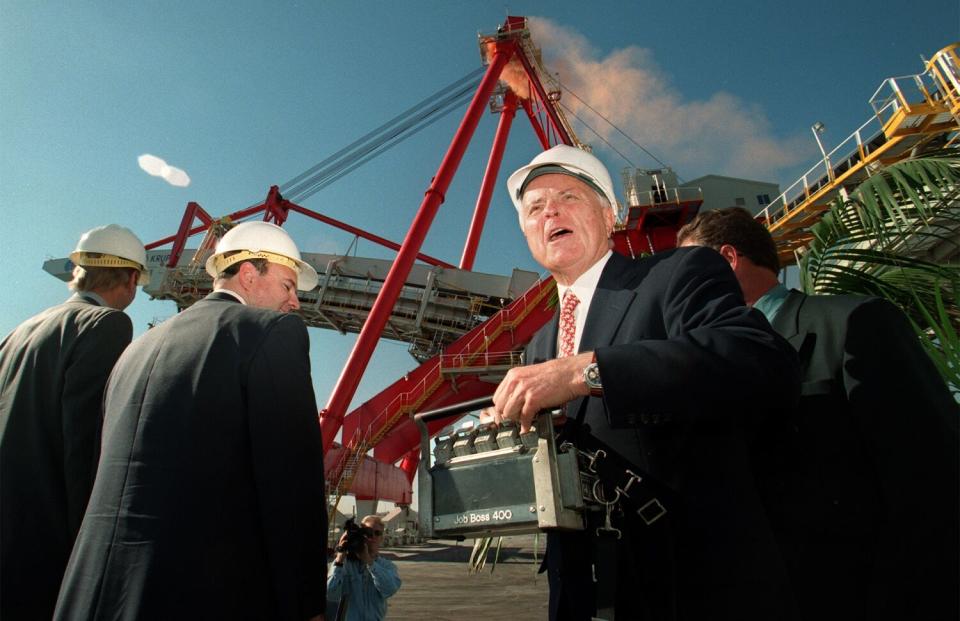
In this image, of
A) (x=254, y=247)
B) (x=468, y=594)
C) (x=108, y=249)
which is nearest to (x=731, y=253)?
(x=254, y=247)

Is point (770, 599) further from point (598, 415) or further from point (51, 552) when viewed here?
point (51, 552)

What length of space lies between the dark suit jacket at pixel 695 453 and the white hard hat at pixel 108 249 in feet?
8.42

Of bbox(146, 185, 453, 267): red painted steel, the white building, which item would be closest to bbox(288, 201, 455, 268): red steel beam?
bbox(146, 185, 453, 267): red painted steel

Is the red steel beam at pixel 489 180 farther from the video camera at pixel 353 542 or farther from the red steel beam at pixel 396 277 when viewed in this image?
the video camera at pixel 353 542

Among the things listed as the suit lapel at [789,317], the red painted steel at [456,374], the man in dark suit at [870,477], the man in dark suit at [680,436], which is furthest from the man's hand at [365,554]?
the red painted steel at [456,374]

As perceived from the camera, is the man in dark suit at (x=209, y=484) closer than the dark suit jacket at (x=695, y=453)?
No

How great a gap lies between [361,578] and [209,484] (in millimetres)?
3672

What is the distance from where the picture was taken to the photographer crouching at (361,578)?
4.50 m

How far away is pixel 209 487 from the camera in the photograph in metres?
1.53

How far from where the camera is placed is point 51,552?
197cm

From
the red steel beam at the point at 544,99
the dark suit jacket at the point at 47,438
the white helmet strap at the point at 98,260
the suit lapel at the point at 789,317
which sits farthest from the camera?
the red steel beam at the point at 544,99

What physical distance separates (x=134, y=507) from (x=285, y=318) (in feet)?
2.27

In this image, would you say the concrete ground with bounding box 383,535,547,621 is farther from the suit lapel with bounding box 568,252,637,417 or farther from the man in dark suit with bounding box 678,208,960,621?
the suit lapel with bounding box 568,252,637,417

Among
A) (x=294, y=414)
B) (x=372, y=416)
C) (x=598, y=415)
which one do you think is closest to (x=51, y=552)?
(x=294, y=414)
